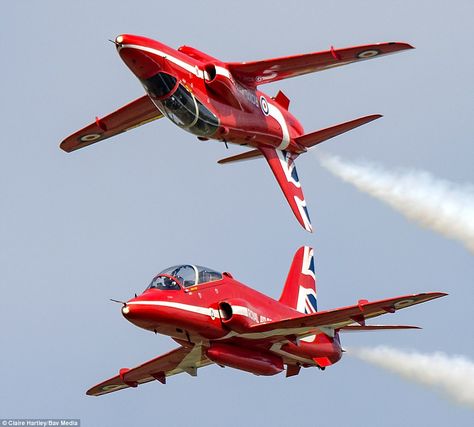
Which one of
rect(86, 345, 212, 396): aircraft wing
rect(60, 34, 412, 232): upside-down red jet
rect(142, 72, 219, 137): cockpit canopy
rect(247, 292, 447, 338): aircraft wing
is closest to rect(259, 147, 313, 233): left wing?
rect(60, 34, 412, 232): upside-down red jet

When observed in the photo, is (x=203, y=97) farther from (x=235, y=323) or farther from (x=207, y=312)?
(x=235, y=323)

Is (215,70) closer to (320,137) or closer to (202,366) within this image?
(320,137)

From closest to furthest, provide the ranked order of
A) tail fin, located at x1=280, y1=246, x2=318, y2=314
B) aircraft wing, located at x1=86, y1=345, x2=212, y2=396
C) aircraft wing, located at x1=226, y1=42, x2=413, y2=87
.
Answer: aircraft wing, located at x1=86, y1=345, x2=212, y2=396
aircraft wing, located at x1=226, y1=42, x2=413, y2=87
tail fin, located at x1=280, y1=246, x2=318, y2=314

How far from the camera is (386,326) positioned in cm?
4462

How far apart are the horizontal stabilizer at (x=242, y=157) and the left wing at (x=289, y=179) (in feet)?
1.50

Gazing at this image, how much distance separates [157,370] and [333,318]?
680cm

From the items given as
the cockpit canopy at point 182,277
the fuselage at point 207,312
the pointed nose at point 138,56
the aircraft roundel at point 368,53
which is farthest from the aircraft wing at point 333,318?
the aircraft roundel at point 368,53

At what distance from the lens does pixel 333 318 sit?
42.0 metres

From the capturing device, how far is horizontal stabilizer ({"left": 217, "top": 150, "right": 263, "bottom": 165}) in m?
48.0

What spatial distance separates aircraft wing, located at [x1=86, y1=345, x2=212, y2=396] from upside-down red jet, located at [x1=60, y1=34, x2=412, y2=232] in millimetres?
6073

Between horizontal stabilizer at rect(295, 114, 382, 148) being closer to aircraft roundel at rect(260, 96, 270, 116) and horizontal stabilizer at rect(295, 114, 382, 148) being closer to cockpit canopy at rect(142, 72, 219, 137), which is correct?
aircraft roundel at rect(260, 96, 270, 116)

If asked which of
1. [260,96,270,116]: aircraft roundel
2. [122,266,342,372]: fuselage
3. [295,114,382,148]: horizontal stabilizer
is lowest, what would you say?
[122,266,342,372]: fuselage

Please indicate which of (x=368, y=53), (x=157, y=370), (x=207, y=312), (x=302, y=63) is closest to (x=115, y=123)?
(x=302, y=63)

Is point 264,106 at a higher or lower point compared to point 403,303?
higher
